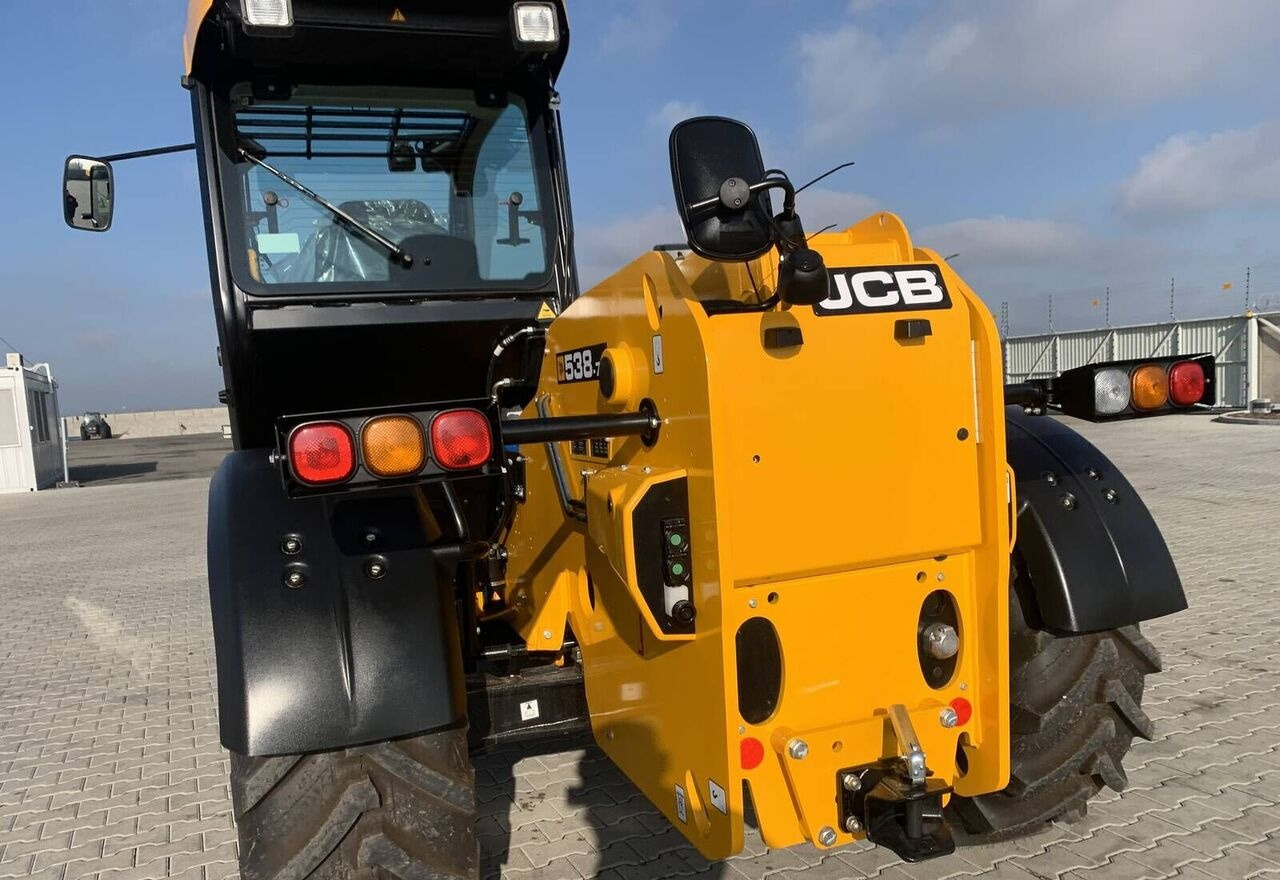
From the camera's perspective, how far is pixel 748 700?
2.12 meters

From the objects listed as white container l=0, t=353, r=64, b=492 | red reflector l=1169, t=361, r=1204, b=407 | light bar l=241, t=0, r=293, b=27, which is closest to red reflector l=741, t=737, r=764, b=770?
red reflector l=1169, t=361, r=1204, b=407

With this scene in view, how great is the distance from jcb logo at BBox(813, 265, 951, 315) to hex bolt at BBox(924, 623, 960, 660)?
773mm

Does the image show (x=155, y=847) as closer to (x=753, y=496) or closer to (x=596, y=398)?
(x=596, y=398)

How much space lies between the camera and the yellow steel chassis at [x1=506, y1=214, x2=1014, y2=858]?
79.0 inches

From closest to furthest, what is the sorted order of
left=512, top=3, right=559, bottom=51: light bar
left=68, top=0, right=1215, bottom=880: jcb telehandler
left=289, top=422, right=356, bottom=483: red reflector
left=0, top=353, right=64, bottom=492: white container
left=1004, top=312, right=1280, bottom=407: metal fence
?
left=289, top=422, right=356, bottom=483: red reflector, left=68, top=0, right=1215, bottom=880: jcb telehandler, left=512, top=3, right=559, bottom=51: light bar, left=0, top=353, right=64, bottom=492: white container, left=1004, top=312, right=1280, bottom=407: metal fence

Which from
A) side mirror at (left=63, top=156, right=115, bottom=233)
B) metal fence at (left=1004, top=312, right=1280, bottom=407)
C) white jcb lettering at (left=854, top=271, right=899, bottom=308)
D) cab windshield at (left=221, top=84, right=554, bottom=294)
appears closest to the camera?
white jcb lettering at (left=854, top=271, right=899, bottom=308)

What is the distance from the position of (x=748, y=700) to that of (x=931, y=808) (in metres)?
0.47

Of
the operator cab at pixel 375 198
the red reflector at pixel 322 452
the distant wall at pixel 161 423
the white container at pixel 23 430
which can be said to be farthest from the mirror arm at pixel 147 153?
the distant wall at pixel 161 423

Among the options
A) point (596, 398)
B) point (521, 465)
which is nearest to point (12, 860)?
point (521, 465)

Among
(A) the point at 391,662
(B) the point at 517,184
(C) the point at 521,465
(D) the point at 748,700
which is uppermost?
(B) the point at 517,184

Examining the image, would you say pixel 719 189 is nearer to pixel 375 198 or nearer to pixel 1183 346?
pixel 375 198

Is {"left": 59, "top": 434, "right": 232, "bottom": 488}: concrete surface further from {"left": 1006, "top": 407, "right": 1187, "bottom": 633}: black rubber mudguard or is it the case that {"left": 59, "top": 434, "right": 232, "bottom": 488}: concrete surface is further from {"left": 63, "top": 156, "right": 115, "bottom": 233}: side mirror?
{"left": 1006, "top": 407, "right": 1187, "bottom": 633}: black rubber mudguard

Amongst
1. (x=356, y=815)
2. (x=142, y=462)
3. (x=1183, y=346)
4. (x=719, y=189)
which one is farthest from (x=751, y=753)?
(x=142, y=462)

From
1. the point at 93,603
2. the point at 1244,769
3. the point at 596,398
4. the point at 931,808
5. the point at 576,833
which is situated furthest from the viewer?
the point at 93,603
